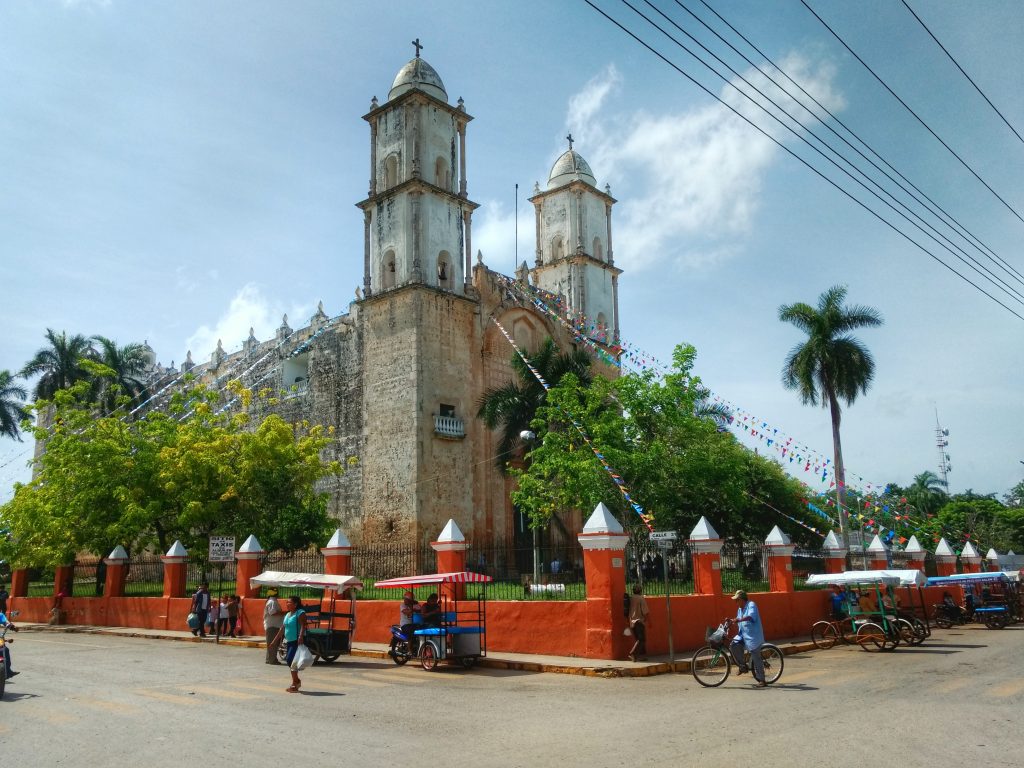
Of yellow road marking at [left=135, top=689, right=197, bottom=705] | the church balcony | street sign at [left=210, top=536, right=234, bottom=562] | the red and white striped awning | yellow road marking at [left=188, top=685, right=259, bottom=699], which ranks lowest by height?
yellow road marking at [left=188, top=685, right=259, bottom=699]

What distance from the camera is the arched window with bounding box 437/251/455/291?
29906 millimetres

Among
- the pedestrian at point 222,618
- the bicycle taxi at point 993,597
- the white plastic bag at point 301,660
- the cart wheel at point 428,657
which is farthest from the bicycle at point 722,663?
the pedestrian at point 222,618

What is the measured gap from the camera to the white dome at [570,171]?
3703cm

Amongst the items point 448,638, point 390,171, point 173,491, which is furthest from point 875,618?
point 390,171

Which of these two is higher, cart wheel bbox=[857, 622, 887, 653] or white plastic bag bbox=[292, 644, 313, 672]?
white plastic bag bbox=[292, 644, 313, 672]

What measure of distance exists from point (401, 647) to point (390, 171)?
21142 millimetres

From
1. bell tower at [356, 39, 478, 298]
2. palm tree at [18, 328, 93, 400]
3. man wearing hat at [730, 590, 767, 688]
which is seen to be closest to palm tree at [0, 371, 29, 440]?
palm tree at [18, 328, 93, 400]

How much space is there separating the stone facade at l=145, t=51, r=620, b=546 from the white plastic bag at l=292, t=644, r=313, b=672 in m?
15.7

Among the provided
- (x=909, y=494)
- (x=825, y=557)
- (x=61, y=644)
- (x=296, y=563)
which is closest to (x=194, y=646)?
(x=61, y=644)

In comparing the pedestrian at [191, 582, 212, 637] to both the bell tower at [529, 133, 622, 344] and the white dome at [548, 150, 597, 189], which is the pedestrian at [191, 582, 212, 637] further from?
the white dome at [548, 150, 597, 189]

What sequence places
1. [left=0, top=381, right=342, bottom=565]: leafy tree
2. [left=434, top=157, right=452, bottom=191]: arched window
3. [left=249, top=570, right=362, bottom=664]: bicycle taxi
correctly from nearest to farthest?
[left=249, top=570, right=362, bottom=664]: bicycle taxi → [left=0, top=381, right=342, bottom=565]: leafy tree → [left=434, top=157, right=452, bottom=191]: arched window

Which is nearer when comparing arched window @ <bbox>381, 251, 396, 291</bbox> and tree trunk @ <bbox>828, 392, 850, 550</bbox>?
tree trunk @ <bbox>828, 392, 850, 550</bbox>

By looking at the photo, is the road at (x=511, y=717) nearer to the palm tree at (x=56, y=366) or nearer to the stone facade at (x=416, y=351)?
the stone facade at (x=416, y=351)

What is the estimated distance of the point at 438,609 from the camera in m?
14.3
